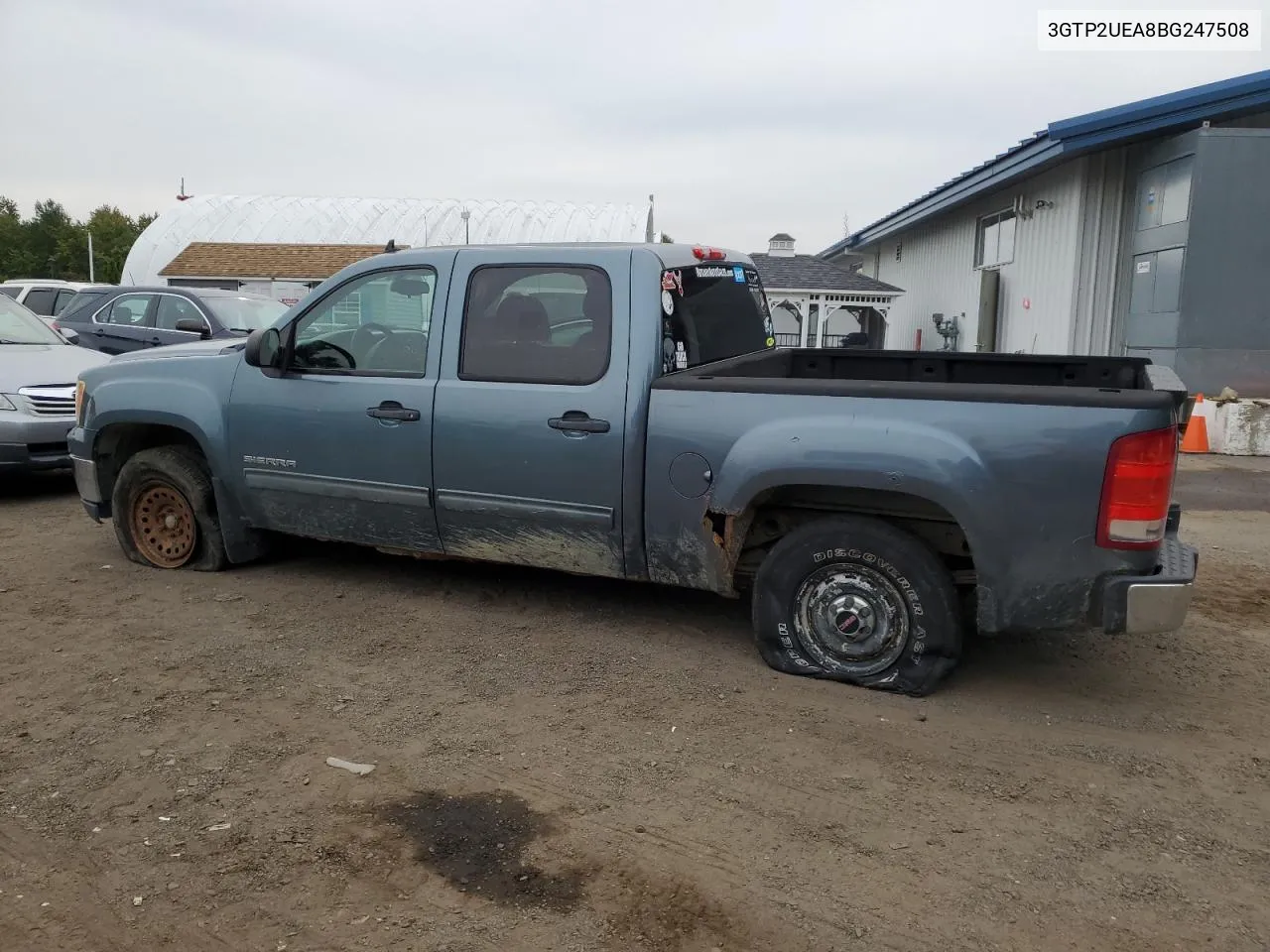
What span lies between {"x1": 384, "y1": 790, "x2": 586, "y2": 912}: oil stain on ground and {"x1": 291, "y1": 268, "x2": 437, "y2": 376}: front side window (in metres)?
2.36

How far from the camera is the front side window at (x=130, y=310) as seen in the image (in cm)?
1300

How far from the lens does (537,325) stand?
4.79m

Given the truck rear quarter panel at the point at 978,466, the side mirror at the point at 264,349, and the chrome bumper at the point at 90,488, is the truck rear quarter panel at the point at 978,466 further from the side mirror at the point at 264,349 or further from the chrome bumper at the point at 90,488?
the chrome bumper at the point at 90,488

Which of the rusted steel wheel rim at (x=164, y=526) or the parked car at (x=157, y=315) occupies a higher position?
the parked car at (x=157, y=315)

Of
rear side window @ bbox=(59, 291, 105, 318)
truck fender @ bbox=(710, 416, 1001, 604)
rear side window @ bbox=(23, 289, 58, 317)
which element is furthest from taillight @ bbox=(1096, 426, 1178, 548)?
rear side window @ bbox=(23, 289, 58, 317)

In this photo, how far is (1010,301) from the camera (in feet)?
50.5

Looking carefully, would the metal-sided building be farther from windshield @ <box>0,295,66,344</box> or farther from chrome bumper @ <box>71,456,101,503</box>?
windshield @ <box>0,295,66,344</box>

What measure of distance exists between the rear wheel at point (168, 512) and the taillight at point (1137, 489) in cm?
464

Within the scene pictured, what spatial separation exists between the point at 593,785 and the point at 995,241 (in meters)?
15.2

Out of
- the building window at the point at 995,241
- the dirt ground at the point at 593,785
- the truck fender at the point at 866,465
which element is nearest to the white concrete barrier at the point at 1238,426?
the building window at the point at 995,241

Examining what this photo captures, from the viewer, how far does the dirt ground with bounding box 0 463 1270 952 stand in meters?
2.71

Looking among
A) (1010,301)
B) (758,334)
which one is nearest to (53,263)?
(1010,301)

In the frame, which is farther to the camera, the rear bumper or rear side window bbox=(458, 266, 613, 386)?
rear side window bbox=(458, 266, 613, 386)

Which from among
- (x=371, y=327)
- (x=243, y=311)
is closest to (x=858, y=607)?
(x=371, y=327)
